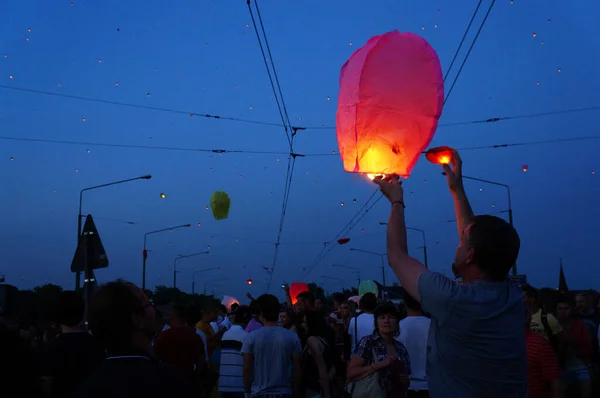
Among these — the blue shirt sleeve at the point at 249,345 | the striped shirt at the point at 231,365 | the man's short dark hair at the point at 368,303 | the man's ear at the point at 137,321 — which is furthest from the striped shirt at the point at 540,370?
the striped shirt at the point at 231,365

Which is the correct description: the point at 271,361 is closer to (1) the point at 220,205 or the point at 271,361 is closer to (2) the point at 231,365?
(2) the point at 231,365

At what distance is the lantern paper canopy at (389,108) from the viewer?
3822 mm

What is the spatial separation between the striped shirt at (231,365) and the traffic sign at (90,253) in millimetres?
2016

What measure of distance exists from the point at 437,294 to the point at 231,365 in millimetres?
6306

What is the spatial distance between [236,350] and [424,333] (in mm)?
3158

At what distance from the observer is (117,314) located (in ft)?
9.75

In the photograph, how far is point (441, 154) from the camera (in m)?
3.75

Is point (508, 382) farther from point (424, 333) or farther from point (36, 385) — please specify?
point (424, 333)

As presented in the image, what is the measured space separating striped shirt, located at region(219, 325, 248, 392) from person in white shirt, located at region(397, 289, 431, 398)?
2.75 meters

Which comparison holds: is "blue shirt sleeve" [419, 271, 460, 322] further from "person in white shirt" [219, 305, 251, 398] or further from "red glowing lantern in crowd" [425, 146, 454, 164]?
"person in white shirt" [219, 305, 251, 398]

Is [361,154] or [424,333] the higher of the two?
[361,154]

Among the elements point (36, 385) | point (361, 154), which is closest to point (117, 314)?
point (36, 385)

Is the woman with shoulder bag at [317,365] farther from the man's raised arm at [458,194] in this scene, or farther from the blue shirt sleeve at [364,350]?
the man's raised arm at [458,194]

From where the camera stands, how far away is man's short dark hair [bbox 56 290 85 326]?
→ 5.13 meters
